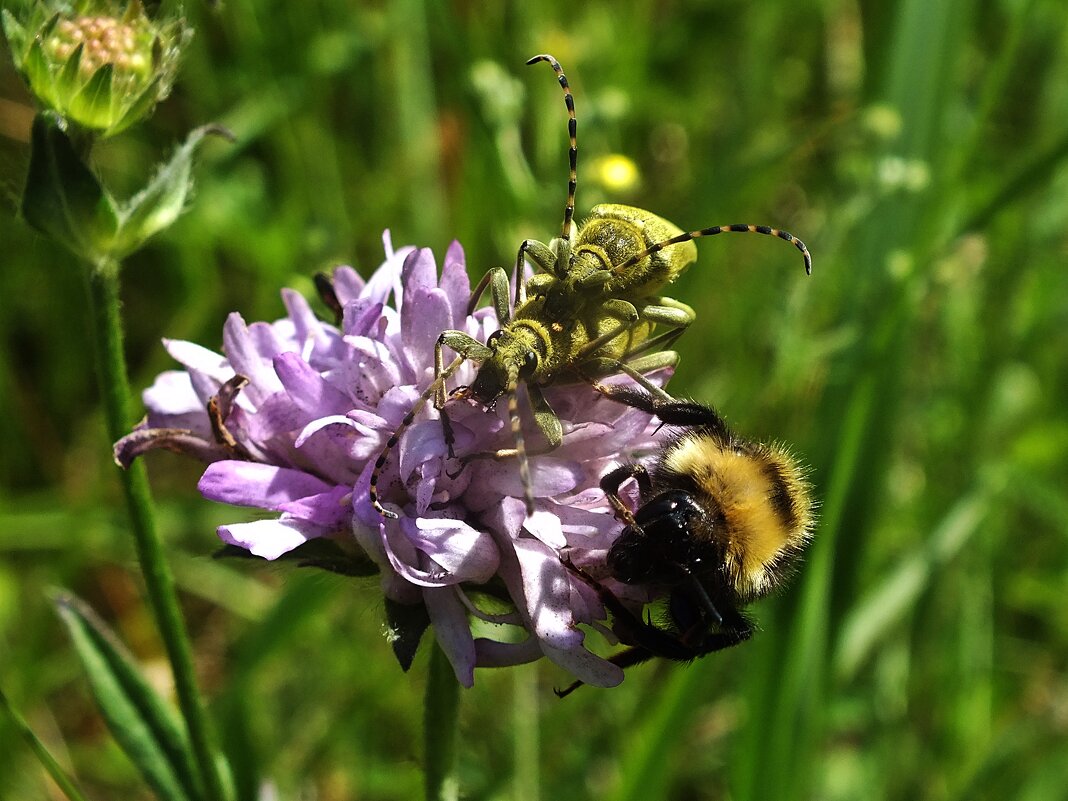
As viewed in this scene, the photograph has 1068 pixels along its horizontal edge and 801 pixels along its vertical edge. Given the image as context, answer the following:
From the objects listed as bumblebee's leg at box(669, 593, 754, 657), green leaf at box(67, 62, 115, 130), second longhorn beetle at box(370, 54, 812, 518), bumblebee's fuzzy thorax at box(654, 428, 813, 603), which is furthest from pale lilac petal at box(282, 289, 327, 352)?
bumblebee's leg at box(669, 593, 754, 657)

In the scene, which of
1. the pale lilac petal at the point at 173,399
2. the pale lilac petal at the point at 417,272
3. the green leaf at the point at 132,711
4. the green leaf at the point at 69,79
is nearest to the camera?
the green leaf at the point at 69,79

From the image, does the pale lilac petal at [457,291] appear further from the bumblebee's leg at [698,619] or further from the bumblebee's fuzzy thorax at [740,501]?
the bumblebee's leg at [698,619]

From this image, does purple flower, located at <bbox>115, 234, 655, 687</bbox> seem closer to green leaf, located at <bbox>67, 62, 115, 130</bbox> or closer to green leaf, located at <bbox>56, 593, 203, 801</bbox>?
green leaf, located at <bbox>67, 62, 115, 130</bbox>

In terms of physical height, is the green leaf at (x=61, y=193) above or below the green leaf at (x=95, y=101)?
below

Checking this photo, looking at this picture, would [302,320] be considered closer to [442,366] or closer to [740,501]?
[442,366]

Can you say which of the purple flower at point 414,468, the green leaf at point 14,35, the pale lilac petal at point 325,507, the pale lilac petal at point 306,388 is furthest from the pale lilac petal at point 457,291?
the green leaf at point 14,35

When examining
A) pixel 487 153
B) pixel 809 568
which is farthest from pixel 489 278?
pixel 487 153
